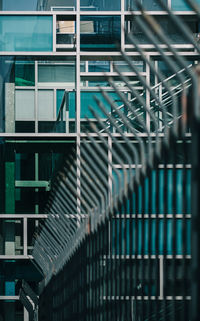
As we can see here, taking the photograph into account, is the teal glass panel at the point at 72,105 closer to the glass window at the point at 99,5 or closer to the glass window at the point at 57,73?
the glass window at the point at 57,73

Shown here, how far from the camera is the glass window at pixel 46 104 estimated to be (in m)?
14.1

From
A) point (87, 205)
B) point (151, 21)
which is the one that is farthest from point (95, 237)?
point (151, 21)

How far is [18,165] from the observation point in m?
14.4

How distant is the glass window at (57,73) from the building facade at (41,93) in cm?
2

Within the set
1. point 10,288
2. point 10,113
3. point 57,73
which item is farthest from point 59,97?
point 10,288

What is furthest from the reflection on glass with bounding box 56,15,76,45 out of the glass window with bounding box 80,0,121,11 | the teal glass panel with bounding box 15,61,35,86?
the teal glass panel with bounding box 15,61,35,86

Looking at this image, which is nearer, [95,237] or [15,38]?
[95,237]

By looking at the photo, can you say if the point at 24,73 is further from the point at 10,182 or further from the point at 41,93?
the point at 10,182

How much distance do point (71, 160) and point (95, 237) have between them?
1.25 ft

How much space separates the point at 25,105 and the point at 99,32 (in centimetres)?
209

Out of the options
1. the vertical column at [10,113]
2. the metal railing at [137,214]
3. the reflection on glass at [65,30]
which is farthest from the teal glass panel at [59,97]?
the metal railing at [137,214]

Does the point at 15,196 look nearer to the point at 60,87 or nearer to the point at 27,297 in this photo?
the point at 60,87

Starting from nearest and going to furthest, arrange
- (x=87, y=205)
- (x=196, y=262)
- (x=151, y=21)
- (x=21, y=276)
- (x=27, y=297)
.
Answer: (x=196, y=262) → (x=151, y=21) → (x=87, y=205) → (x=27, y=297) → (x=21, y=276)

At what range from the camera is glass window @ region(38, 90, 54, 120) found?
14.1 m
